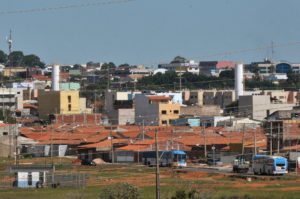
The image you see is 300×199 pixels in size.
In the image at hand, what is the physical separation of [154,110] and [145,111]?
4.71 ft

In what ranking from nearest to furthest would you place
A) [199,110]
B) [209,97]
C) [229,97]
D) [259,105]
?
[259,105] → [199,110] → [229,97] → [209,97]

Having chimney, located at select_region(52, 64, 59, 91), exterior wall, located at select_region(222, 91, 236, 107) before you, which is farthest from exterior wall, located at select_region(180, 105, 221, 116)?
chimney, located at select_region(52, 64, 59, 91)

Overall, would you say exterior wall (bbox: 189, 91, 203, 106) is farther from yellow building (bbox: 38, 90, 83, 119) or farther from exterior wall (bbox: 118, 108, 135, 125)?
exterior wall (bbox: 118, 108, 135, 125)

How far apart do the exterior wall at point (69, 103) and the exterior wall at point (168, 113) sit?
16030 mm

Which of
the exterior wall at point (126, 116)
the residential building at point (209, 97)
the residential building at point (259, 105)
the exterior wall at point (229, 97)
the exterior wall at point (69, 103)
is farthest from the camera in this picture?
the residential building at point (209, 97)

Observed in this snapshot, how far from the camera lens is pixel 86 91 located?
14762cm

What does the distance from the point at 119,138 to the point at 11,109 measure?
151 feet

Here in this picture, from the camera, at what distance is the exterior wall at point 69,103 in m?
109

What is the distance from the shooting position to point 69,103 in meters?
111

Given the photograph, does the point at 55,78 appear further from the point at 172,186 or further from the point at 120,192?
the point at 120,192

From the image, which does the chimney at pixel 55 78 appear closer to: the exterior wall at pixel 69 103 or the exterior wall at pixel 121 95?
the exterior wall at pixel 121 95

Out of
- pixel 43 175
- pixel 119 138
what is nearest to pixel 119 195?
pixel 43 175

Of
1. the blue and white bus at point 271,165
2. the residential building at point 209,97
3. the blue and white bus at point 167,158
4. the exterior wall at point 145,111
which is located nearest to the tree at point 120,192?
the blue and white bus at point 271,165

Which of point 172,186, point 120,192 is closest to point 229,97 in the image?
point 172,186
